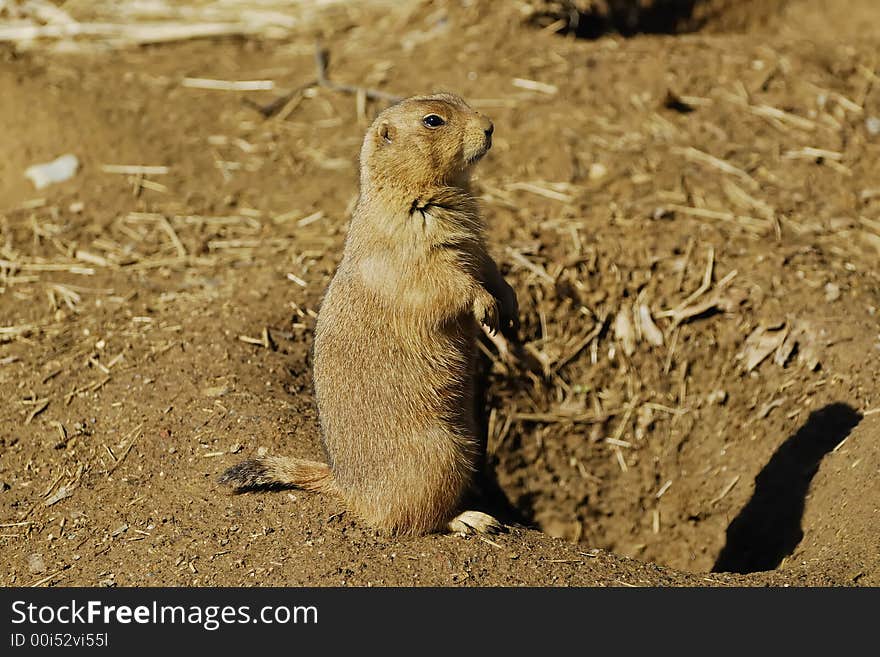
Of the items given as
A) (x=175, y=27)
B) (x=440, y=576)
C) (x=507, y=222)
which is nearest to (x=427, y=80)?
(x=507, y=222)

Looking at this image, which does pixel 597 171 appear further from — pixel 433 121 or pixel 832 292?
pixel 433 121

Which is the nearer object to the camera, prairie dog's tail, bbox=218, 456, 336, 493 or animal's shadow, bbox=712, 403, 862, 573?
prairie dog's tail, bbox=218, 456, 336, 493

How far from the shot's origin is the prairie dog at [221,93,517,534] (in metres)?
4.31

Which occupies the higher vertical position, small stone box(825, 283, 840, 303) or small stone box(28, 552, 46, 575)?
small stone box(825, 283, 840, 303)

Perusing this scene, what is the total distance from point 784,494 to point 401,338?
7.34 feet

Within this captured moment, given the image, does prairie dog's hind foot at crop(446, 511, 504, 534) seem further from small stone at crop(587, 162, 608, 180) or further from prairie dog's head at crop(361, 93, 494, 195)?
small stone at crop(587, 162, 608, 180)

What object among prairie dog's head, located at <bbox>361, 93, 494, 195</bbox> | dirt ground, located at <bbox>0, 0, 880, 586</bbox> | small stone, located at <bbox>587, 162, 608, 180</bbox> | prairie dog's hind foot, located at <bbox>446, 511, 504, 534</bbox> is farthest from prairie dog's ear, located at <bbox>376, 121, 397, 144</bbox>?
small stone, located at <bbox>587, 162, 608, 180</bbox>

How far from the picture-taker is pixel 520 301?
5926 millimetres

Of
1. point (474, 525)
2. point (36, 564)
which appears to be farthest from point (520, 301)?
point (36, 564)

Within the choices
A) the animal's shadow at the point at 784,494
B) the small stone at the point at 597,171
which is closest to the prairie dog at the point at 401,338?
the animal's shadow at the point at 784,494

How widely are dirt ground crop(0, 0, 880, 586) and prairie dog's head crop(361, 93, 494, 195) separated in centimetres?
131

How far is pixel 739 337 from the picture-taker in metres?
5.77

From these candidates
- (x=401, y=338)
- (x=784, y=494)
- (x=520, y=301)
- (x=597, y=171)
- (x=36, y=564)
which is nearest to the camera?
(x=36, y=564)

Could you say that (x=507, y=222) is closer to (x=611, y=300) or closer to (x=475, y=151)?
(x=611, y=300)
